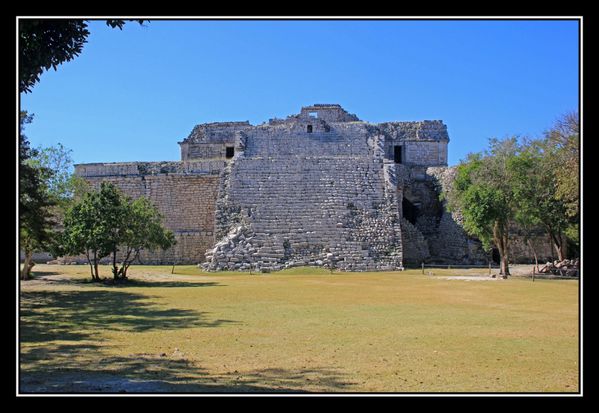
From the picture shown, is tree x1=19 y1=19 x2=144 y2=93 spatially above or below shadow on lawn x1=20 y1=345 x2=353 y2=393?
above

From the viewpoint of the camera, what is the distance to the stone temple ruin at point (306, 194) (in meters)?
22.0

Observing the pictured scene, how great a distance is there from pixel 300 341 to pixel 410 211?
78.8 ft

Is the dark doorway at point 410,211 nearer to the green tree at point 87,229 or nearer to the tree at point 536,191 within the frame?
the tree at point 536,191

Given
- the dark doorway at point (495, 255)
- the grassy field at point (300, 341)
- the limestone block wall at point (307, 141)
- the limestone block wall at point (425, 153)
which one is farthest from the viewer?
the limestone block wall at point (425, 153)

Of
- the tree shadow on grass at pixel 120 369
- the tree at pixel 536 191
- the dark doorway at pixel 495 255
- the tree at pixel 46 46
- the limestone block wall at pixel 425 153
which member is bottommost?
the dark doorway at pixel 495 255

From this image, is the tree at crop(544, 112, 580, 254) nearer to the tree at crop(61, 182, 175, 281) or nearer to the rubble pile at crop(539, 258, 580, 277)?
the rubble pile at crop(539, 258, 580, 277)

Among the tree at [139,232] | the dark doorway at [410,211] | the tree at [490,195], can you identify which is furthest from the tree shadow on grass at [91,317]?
the dark doorway at [410,211]

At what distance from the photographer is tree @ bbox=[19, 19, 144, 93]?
762cm

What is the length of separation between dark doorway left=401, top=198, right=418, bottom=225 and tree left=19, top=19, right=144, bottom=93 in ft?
78.1

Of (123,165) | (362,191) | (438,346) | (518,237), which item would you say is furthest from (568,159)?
(123,165)

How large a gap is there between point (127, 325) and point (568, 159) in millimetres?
14636

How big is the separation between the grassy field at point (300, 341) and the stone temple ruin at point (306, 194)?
311 inches

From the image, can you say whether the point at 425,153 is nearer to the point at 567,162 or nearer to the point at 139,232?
the point at 567,162

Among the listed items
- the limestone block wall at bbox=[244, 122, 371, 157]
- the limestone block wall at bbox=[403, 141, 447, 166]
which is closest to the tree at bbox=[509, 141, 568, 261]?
the limestone block wall at bbox=[244, 122, 371, 157]
